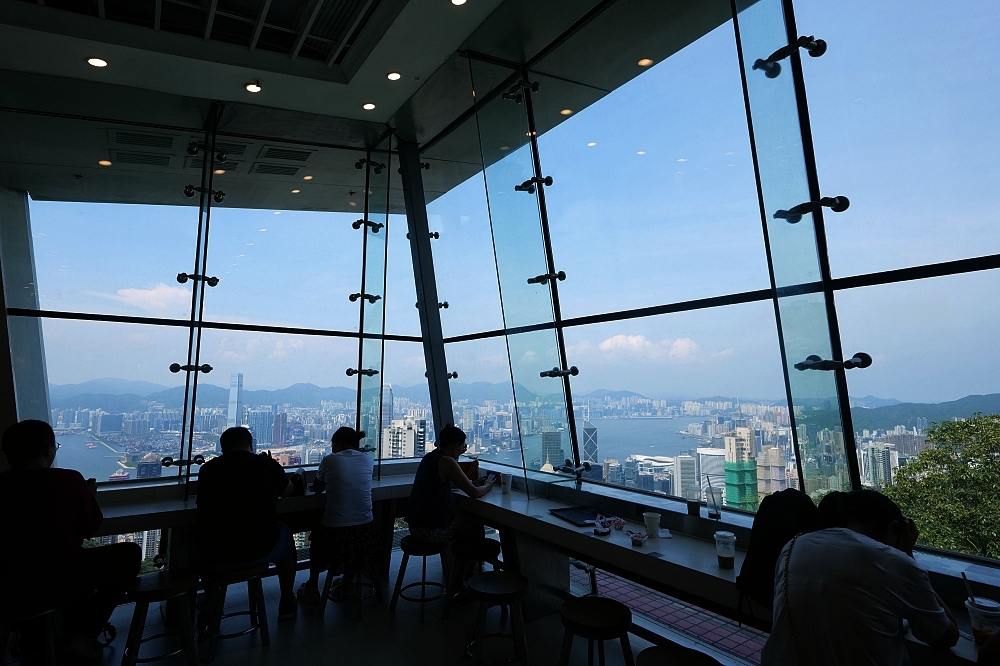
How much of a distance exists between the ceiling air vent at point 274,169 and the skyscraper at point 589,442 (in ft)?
11.7

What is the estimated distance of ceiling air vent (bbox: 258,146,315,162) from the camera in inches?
197

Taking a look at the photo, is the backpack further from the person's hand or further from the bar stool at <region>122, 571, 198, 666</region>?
the bar stool at <region>122, 571, 198, 666</region>

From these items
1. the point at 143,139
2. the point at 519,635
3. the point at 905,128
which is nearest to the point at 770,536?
the point at 519,635

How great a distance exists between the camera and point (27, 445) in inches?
120

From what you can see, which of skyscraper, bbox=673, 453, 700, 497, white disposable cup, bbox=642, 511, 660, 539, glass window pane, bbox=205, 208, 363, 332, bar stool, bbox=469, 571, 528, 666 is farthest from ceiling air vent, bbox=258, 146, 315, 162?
white disposable cup, bbox=642, 511, 660, 539

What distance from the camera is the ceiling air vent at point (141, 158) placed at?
461 centimetres

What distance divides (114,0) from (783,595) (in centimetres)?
469

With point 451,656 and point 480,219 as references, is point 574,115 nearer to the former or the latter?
point 480,219

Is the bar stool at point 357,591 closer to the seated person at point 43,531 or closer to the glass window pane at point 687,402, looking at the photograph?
the seated person at point 43,531

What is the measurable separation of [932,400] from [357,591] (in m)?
3.48

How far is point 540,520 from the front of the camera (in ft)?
10.9

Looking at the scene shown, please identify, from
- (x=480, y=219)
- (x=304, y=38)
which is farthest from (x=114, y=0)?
(x=480, y=219)

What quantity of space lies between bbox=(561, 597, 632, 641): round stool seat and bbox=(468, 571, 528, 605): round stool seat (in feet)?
1.13

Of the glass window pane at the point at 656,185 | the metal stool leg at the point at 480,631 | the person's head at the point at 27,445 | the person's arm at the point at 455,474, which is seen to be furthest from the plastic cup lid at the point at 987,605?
the person's head at the point at 27,445
